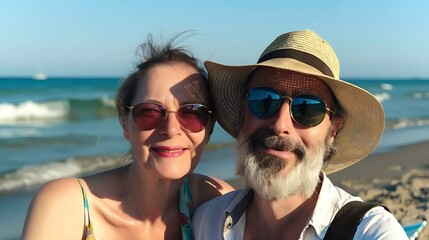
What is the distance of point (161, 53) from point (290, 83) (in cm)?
93

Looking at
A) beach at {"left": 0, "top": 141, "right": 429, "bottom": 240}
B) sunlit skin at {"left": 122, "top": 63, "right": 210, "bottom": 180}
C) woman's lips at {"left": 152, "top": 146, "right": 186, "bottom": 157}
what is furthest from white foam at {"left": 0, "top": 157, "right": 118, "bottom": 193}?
woman's lips at {"left": 152, "top": 146, "right": 186, "bottom": 157}

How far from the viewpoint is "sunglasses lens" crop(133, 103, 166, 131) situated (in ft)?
10.4

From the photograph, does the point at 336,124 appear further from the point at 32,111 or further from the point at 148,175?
the point at 32,111

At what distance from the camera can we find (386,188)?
8008mm

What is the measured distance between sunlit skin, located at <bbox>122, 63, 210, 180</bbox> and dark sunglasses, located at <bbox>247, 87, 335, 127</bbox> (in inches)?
18.6

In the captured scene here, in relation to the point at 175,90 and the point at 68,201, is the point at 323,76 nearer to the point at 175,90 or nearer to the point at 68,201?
the point at 175,90

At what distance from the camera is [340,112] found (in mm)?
3254

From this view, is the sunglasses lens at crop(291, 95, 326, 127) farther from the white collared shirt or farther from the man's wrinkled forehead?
the white collared shirt

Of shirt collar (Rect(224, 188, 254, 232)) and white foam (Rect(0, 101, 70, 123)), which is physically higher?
shirt collar (Rect(224, 188, 254, 232))

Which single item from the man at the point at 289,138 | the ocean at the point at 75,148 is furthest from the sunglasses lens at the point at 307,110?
the ocean at the point at 75,148

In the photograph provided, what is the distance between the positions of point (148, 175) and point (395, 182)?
6064mm

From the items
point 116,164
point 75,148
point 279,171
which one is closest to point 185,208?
point 279,171

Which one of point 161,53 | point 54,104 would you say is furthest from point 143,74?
point 54,104

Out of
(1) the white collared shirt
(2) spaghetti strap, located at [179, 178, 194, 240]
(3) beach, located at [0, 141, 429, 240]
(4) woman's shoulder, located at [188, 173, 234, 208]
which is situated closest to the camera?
(1) the white collared shirt
